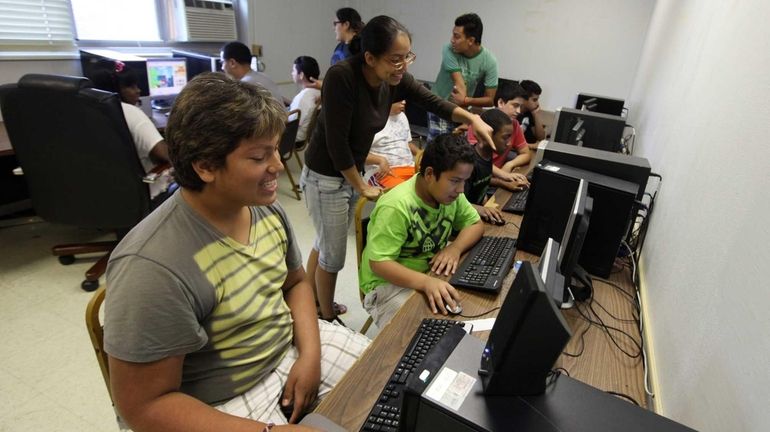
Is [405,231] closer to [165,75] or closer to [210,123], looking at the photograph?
[210,123]

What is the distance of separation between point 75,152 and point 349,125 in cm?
139

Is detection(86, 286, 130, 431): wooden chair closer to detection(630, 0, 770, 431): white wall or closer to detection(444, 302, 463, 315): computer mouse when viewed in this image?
detection(444, 302, 463, 315): computer mouse

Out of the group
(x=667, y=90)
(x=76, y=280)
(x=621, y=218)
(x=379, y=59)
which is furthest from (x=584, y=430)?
(x=76, y=280)

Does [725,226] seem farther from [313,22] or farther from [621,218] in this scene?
[313,22]

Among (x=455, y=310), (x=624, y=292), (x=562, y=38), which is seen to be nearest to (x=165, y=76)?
(x=455, y=310)

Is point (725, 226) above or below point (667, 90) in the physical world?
below

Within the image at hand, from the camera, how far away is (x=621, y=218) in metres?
1.42

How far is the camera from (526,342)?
66cm

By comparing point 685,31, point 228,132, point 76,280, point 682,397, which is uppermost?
point 685,31

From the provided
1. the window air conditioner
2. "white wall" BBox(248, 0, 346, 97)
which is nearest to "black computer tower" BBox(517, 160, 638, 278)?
the window air conditioner

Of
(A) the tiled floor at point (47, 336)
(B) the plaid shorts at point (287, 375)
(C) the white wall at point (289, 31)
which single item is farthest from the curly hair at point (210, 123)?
(C) the white wall at point (289, 31)

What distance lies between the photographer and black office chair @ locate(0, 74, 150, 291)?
194cm

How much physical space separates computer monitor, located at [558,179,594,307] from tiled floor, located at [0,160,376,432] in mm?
1167

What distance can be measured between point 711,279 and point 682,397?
25 centimetres
